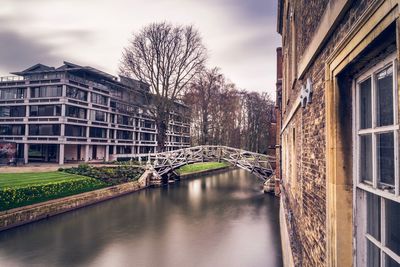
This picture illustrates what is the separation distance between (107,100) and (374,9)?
41129mm

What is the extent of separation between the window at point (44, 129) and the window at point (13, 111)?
9.22ft

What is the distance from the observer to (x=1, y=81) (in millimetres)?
37312

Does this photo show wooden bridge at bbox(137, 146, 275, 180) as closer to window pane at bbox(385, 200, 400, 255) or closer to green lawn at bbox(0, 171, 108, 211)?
green lawn at bbox(0, 171, 108, 211)

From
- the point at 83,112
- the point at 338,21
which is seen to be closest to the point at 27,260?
the point at 338,21

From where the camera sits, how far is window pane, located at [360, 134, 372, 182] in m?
2.30

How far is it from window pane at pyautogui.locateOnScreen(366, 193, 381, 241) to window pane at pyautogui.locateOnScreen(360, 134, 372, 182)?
17cm

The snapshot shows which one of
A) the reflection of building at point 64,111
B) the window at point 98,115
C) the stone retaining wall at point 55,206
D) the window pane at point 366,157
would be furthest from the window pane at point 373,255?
the window at point 98,115

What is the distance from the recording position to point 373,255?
219 centimetres

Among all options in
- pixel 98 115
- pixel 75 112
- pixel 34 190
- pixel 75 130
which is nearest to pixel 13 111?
pixel 75 112

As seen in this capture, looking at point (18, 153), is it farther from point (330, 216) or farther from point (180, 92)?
point (330, 216)

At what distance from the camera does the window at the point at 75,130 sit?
33.3m

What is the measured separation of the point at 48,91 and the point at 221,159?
23.3m

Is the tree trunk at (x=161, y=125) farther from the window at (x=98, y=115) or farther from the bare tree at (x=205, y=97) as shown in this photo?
the window at (x=98, y=115)

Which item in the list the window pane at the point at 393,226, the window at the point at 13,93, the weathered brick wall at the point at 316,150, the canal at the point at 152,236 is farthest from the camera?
the window at the point at 13,93
